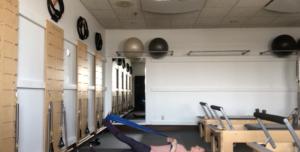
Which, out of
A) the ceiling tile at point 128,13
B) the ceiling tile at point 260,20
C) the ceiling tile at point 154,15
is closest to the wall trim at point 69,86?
the ceiling tile at point 128,13

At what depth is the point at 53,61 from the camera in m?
3.41

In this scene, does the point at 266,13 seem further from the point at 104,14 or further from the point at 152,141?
the point at 152,141

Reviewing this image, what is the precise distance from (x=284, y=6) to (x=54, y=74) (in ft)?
16.2

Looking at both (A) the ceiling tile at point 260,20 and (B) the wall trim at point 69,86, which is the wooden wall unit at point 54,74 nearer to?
(B) the wall trim at point 69,86

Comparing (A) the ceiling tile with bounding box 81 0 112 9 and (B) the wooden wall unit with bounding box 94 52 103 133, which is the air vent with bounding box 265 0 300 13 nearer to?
(A) the ceiling tile with bounding box 81 0 112 9

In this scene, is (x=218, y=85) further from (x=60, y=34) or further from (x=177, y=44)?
(x=60, y=34)

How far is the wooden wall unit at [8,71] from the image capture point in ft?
7.50

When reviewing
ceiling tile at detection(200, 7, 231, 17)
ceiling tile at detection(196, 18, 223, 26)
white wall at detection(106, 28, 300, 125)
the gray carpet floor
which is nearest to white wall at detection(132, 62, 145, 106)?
white wall at detection(106, 28, 300, 125)

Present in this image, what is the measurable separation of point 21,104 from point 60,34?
4.64 ft

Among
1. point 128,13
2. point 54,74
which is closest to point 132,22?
point 128,13

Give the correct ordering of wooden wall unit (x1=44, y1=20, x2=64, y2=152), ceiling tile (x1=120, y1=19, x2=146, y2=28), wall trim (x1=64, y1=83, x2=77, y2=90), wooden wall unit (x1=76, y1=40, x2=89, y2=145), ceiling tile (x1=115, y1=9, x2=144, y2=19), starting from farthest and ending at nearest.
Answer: ceiling tile (x1=120, y1=19, x2=146, y2=28) < ceiling tile (x1=115, y1=9, x2=144, y2=19) < wooden wall unit (x1=76, y1=40, x2=89, y2=145) < wall trim (x1=64, y1=83, x2=77, y2=90) < wooden wall unit (x1=44, y1=20, x2=64, y2=152)

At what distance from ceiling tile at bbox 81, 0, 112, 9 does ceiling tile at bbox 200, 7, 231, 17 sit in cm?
227

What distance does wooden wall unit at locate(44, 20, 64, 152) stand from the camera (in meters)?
3.21

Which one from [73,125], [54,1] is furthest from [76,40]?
[73,125]
